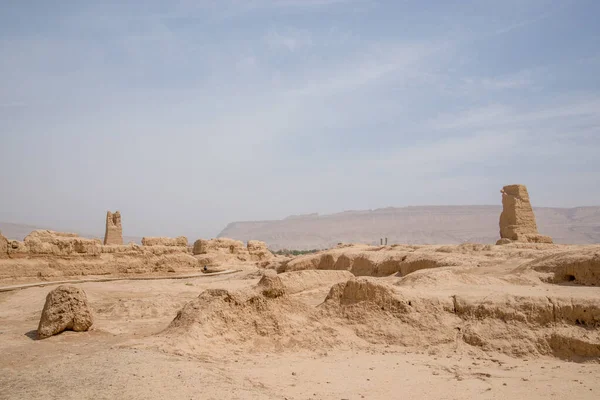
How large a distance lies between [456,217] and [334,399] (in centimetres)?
12523

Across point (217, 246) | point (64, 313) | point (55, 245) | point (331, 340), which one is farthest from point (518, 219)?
point (64, 313)

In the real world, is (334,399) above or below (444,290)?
below

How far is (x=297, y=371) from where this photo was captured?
250 inches

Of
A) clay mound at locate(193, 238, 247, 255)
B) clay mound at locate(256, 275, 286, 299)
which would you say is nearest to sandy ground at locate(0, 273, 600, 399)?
clay mound at locate(256, 275, 286, 299)

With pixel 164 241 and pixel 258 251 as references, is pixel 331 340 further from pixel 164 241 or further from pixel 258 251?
pixel 258 251

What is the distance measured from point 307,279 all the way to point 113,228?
636 inches

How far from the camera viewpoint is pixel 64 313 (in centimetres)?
779

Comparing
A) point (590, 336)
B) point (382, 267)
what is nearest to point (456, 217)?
point (382, 267)

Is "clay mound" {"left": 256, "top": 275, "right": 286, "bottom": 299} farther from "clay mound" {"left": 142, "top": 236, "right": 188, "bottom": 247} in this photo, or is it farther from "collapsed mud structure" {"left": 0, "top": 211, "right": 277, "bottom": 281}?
"clay mound" {"left": 142, "top": 236, "right": 188, "bottom": 247}

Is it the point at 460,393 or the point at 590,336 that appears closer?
the point at 460,393

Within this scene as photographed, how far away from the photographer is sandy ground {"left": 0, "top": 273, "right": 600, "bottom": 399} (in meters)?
5.02

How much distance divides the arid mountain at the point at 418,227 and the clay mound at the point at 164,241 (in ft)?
276

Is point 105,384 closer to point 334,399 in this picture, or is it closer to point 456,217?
point 334,399

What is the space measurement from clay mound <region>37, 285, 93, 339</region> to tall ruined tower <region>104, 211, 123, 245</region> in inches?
668
